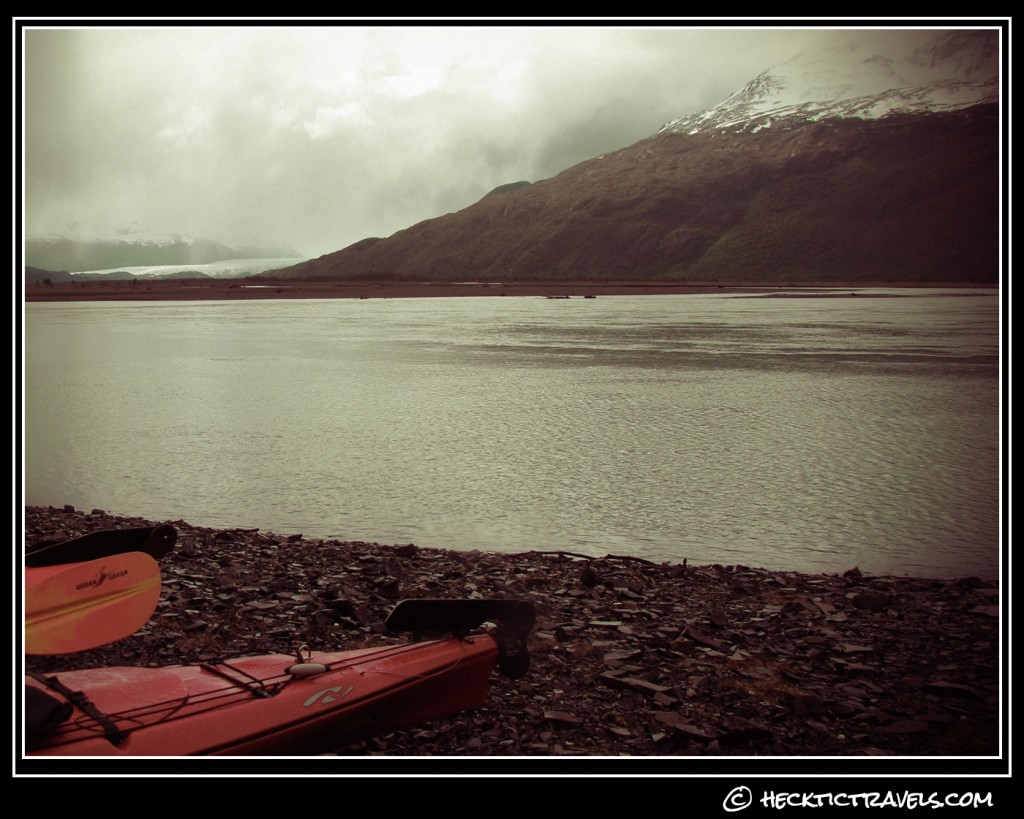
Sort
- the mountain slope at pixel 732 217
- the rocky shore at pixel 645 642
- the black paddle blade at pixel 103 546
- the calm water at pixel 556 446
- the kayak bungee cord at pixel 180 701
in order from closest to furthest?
the kayak bungee cord at pixel 180 701
the rocky shore at pixel 645 642
the black paddle blade at pixel 103 546
the calm water at pixel 556 446
the mountain slope at pixel 732 217

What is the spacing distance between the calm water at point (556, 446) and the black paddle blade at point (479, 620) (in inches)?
115

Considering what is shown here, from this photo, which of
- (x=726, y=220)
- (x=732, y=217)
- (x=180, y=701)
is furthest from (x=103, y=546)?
(x=732, y=217)

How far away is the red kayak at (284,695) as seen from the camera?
3.42 m

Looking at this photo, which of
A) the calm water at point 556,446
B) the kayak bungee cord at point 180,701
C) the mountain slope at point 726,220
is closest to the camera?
the kayak bungee cord at point 180,701

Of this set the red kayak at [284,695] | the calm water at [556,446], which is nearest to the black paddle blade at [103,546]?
the red kayak at [284,695]

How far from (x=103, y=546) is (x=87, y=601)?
1.37 feet

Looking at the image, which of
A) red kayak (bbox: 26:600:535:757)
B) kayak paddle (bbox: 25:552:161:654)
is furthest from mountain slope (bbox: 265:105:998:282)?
kayak paddle (bbox: 25:552:161:654)

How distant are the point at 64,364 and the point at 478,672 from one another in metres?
19.2

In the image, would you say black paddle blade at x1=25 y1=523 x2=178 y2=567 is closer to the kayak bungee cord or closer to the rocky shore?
the rocky shore

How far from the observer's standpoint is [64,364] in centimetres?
2053

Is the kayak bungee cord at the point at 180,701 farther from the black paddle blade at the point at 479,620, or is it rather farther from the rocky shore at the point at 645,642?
the rocky shore at the point at 645,642

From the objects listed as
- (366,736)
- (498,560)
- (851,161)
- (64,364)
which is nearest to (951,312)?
(64,364)

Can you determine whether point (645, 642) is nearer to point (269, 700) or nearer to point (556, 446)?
point (269, 700)

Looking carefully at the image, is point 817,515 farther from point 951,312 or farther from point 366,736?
point 951,312
